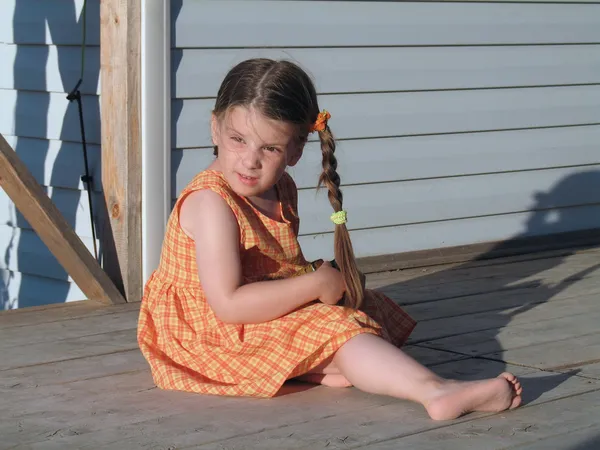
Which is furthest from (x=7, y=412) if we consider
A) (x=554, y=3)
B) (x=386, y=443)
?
(x=554, y=3)

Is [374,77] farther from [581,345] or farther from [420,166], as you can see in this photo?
[581,345]

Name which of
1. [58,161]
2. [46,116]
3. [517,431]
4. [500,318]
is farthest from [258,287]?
[46,116]

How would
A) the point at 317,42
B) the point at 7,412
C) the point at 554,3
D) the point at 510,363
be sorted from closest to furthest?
the point at 7,412 → the point at 510,363 → the point at 317,42 → the point at 554,3

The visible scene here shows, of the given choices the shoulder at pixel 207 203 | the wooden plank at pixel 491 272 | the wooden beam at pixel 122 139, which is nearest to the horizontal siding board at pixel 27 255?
the wooden beam at pixel 122 139

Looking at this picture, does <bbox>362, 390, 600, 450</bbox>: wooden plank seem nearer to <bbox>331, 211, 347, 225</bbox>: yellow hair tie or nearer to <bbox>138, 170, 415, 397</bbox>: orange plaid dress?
<bbox>138, 170, 415, 397</bbox>: orange plaid dress

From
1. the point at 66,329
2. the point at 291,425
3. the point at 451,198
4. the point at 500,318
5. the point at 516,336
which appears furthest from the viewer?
the point at 451,198

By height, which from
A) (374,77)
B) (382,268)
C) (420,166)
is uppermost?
(374,77)

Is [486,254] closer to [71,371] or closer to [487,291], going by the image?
[487,291]

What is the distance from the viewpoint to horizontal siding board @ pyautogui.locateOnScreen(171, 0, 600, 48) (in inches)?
168

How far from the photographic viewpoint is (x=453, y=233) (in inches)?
202

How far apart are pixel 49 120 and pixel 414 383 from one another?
8.57ft

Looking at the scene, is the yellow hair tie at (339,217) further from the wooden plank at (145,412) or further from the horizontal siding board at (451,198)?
the horizontal siding board at (451,198)

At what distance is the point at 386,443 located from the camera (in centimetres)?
242

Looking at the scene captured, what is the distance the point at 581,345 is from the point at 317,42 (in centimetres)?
186
